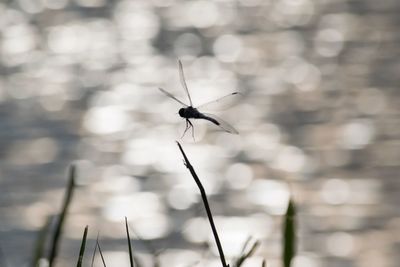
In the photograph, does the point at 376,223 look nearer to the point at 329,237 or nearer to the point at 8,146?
the point at 329,237

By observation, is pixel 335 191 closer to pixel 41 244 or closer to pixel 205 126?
pixel 205 126

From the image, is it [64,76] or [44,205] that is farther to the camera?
[64,76]

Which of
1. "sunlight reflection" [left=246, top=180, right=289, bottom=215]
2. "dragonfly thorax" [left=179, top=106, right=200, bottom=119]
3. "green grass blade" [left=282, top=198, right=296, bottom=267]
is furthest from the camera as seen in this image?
"sunlight reflection" [left=246, top=180, right=289, bottom=215]

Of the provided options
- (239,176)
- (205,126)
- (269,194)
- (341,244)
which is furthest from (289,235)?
(205,126)

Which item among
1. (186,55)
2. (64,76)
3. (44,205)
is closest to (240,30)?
(186,55)

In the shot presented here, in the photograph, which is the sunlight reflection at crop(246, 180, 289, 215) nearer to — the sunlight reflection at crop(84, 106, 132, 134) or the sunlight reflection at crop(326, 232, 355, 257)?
the sunlight reflection at crop(326, 232, 355, 257)

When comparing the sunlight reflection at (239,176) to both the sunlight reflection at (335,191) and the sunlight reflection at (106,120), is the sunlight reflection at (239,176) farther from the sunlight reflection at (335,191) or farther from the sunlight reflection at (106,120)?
the sunlight reflection at (106,120)

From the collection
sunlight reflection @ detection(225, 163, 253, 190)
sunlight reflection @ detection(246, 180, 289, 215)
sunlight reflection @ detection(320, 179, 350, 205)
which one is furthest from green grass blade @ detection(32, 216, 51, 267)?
sunlight reflection @ detection(225, 163, 253, 190)
